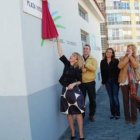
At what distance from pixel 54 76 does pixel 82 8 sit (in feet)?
20.8

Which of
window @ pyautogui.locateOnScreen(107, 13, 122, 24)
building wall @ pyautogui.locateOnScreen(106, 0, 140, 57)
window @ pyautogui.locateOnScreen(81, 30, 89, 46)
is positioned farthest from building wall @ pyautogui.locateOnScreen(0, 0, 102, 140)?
window @ pyautogui.locateOnScreen(107, 13, 122, 24)

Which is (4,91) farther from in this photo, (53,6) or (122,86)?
(122,86)

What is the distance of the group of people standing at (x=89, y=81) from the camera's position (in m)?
6.68

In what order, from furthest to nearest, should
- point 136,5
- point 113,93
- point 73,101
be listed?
point 136,5
point 113,93
point 73,101

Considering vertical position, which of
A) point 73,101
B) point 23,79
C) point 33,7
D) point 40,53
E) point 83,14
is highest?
point 83,14

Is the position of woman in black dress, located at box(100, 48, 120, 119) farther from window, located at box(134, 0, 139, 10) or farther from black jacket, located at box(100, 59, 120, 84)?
window, located at box(134, 0, 139, 10)

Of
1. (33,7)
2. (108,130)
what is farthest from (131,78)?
(33,7)

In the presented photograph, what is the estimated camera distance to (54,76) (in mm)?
6957

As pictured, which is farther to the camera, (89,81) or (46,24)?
(89,81)

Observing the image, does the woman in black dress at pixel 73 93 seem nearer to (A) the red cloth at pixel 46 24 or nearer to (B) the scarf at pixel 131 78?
(A) the red cloth at pixel 46 24

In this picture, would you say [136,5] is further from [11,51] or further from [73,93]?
[11,51]

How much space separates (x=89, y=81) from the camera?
27.3 ft

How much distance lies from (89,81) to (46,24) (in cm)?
253

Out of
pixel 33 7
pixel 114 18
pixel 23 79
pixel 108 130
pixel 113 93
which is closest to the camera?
pixel 23 79
